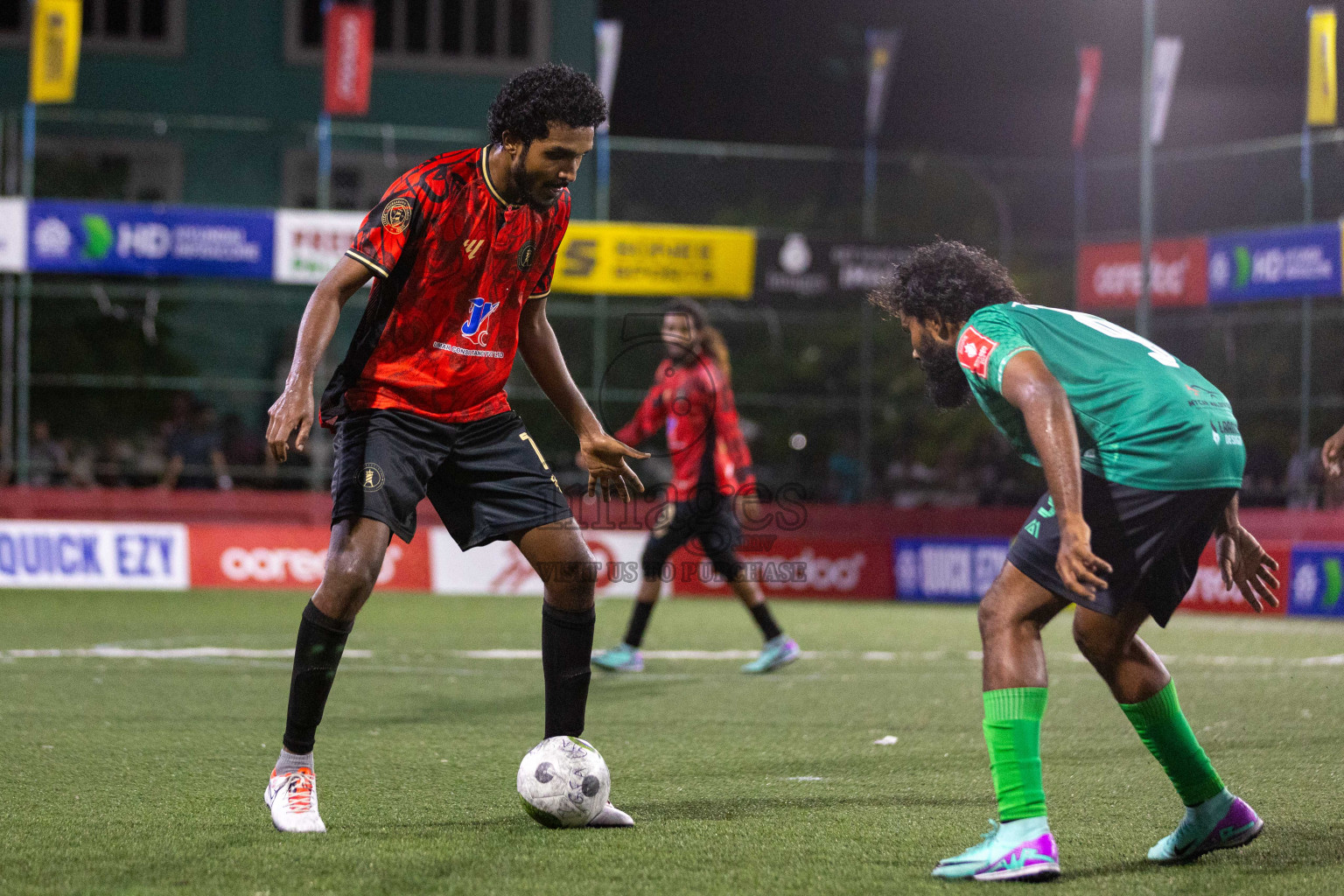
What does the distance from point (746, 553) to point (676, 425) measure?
7.44 metres

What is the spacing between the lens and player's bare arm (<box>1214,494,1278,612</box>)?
4445 millimetres

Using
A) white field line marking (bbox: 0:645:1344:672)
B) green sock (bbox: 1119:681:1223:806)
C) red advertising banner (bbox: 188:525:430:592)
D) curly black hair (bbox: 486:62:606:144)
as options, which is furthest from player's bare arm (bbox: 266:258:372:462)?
red advertising banner (bbox: 188:525:430:592)

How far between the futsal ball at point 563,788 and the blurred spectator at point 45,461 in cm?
1554

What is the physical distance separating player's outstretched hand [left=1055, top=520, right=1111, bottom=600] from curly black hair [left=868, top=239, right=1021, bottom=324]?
0.76 metres

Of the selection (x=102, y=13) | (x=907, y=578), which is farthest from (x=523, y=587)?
(x=102, y=13)

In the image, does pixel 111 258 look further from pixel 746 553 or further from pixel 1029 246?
pixel 1029 246

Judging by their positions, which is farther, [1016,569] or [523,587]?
[523,587]

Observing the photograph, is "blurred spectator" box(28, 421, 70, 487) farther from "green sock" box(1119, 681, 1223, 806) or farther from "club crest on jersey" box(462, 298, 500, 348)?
"green sock" box(1119, 681, 1223, 806)

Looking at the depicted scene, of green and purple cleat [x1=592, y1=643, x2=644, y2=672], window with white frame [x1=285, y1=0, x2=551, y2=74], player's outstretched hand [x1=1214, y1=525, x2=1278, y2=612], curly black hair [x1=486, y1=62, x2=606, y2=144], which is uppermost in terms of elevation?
window with white frame [x1=285, y1=0, x2=551, y2=74]

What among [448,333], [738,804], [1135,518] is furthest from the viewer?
[738,804]

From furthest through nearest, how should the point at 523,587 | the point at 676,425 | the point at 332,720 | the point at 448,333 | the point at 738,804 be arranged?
the point at 523,587, the point at 676,425, the point at 332,720, the point at 738,804, the point at 448,333

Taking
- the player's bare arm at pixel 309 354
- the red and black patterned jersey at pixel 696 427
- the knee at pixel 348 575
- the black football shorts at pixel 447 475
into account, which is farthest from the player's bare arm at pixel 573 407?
the red and black patterned jersey at pixel 696 427

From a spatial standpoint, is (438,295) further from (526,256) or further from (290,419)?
(290,419)

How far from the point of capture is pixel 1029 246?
835 inches
